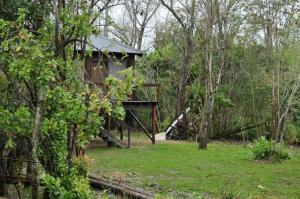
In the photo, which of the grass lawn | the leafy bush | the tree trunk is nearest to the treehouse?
the grass lawn

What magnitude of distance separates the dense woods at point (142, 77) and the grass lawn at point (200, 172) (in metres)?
1.93

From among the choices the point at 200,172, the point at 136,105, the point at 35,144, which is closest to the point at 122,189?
the point at 35,144

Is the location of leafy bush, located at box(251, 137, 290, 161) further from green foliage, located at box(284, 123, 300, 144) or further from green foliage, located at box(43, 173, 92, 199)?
green foliage, located at box(284, 123, 300, 144)

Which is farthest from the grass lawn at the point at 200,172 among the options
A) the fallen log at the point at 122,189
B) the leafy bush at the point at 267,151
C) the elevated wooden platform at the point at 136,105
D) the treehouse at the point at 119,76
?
the elevated wooden platform at the point at 136,105

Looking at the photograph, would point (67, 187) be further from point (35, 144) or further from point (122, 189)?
point (122, 189)

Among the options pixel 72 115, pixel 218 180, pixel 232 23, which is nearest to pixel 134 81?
pixel 72 115

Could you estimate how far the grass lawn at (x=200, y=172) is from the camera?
877cm

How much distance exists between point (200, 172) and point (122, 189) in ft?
11.3

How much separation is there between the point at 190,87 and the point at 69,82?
19171 mm

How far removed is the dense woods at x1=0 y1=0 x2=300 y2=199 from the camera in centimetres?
558

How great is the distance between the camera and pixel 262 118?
23.5 metres

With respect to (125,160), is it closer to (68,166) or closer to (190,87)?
(68,166)

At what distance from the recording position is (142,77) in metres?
5.49

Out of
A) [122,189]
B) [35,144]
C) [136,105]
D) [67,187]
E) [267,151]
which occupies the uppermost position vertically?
[136,105]
